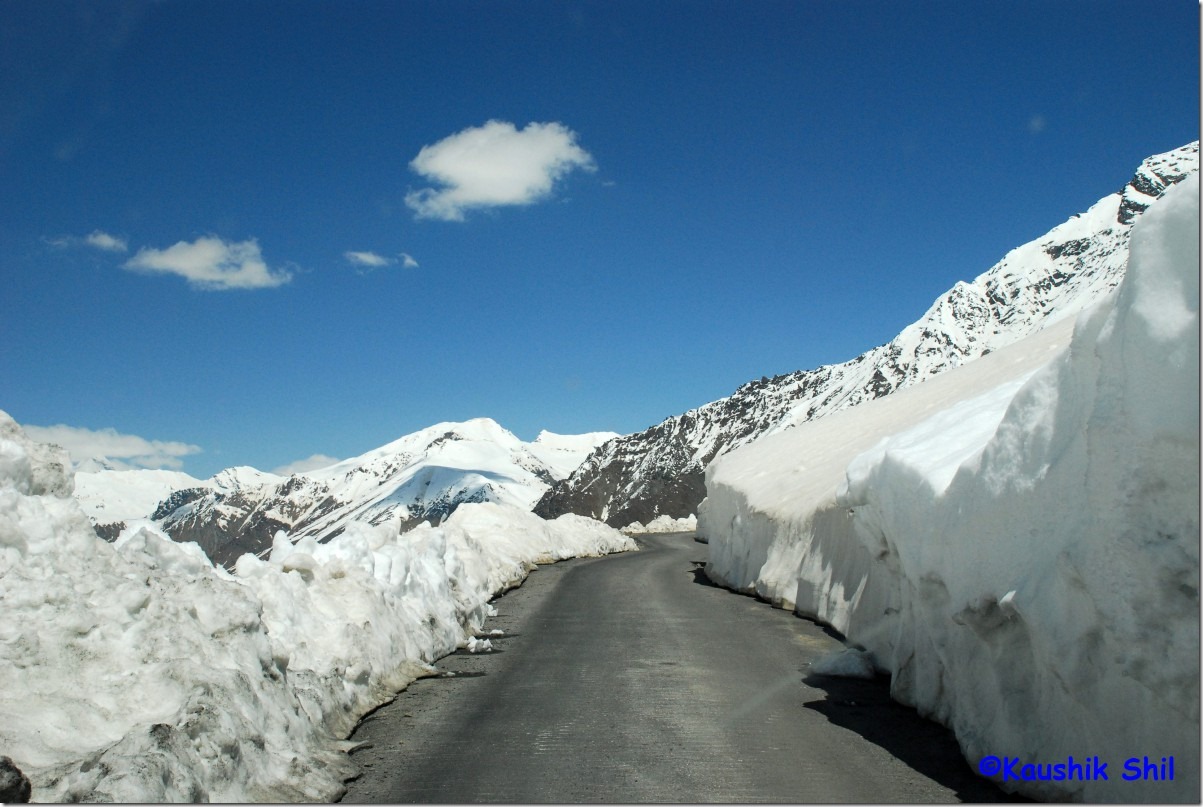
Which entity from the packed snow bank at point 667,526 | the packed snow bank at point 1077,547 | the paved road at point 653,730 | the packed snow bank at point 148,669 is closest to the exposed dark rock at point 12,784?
the packed snow bank at point 148,669

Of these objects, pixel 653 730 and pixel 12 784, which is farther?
pixel 653 730

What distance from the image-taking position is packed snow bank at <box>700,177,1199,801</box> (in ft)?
15.6

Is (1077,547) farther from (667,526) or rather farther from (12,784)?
(667,526)

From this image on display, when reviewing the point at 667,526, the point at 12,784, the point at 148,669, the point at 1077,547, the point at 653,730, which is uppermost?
the point at 1077,547

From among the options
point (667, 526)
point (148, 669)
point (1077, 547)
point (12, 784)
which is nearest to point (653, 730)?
point (1077, 547)

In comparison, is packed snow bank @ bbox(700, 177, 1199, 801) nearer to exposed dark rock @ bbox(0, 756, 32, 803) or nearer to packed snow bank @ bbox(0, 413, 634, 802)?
packed snow bank @ bbox(0, 413, 634, 802)

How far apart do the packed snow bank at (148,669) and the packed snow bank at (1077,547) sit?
501cm

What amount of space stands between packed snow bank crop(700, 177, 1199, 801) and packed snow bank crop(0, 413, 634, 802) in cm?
501

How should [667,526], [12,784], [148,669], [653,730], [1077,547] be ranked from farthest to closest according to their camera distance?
1. [667,526]
2. [653,730]
3. [148,669]
4. [1077,547]
5. [12,784]

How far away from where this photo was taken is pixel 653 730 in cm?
792

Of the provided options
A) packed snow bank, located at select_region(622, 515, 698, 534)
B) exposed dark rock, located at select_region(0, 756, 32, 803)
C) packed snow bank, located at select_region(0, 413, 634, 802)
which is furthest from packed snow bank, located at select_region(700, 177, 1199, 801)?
packed snow bank, located at select_region(622, 515, 698, 534)

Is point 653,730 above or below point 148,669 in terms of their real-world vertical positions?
below

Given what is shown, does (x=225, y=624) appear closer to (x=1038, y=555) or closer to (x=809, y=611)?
(x=1038, y=555)

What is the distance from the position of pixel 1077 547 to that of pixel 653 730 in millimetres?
4045
